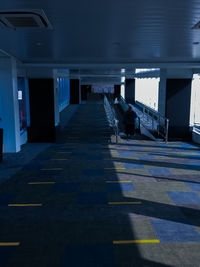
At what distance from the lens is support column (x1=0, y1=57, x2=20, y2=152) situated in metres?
9.95

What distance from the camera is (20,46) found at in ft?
25.5

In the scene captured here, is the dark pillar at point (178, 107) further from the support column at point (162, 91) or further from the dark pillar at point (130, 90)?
the dark pillar at point (130, 90)

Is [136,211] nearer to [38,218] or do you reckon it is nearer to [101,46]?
[38,218]

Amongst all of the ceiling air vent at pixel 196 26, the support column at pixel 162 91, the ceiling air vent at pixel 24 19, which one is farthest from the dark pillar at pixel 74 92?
the ceiling air vent at pixel 196 26

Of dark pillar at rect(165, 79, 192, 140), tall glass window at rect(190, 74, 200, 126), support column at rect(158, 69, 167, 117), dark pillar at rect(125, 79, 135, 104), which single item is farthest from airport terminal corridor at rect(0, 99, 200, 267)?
dark pillar at rect(125, 79, 135, 104)

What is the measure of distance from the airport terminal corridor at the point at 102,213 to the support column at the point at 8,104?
2.10 metres

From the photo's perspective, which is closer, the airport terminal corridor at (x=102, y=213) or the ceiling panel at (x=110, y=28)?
the airport terminal corridor at (x=102, y=213)

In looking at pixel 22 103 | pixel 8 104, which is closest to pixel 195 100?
pixel 22 103

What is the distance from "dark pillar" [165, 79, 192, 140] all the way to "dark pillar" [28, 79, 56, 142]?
5954 millimetres

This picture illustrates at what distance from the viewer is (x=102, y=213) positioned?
188 inches

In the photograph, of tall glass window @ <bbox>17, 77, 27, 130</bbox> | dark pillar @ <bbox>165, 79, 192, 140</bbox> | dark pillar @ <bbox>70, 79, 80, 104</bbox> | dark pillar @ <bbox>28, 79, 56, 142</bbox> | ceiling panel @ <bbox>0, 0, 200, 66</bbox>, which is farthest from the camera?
dark pillar @ <bbox>70, 79, 80, 104</bbox>

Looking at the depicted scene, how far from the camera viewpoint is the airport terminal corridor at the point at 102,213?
355 centimetres

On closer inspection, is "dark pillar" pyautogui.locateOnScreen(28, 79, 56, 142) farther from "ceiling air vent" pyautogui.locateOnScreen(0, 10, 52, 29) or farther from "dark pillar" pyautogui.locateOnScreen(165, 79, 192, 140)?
"ceiling air vent" pyautogui.locateOnScreen(0, 10, 52, 29)

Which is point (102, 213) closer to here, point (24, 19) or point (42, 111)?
point (24, 19)
